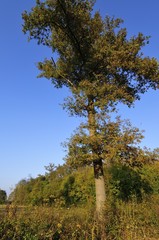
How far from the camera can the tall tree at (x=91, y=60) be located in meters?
13.2

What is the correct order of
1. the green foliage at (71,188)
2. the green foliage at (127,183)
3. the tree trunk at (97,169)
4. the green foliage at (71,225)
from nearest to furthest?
the green foliage at (71,225), the tree trunk at (97,169), the green foliage at (127,183), the green foliage at (71,188)

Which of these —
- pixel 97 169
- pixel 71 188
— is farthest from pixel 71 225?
pixel 71 188

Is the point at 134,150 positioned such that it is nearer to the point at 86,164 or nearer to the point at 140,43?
the point at 86,164

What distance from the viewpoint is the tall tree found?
13180 mm

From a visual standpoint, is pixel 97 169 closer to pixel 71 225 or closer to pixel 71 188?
pixel 71 225

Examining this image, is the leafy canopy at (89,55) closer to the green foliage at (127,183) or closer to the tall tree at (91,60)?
the tall tree at (91,60)

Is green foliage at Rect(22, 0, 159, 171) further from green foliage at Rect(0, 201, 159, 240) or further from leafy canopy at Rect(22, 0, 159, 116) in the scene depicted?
green foliage at Rect(0, 201, 159, 240)

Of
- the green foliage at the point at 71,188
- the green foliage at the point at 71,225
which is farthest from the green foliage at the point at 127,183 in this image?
the green foliage at the point at 71,225

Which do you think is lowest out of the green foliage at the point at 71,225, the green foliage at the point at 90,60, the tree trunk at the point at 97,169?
the green foliage at the point at 71,225

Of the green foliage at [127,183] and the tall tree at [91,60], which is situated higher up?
the tall tree at [91,60]

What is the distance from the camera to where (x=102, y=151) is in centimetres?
1233

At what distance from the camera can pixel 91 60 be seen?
14.3m

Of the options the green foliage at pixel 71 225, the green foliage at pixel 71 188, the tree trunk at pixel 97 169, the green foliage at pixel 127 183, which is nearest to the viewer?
the green foliage at pixel 71 225

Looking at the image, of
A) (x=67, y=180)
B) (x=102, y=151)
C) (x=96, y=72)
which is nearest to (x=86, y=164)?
(x=102, y=151)
